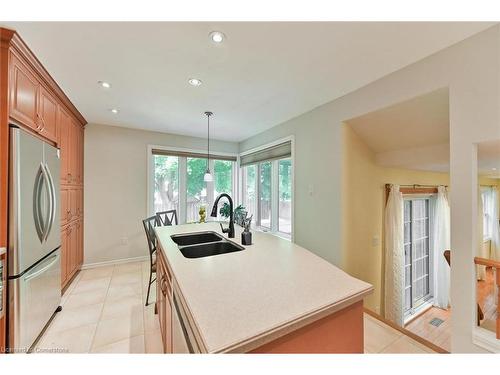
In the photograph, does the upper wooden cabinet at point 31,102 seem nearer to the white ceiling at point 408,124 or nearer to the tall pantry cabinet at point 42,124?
the tall pantry cabinet at point 42,124

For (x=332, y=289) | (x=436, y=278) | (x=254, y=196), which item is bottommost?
(x=436, y=278)

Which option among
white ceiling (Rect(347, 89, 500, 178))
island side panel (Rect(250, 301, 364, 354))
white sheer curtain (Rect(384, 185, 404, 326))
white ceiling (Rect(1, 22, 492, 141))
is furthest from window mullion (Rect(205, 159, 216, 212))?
island side panel (Rect(250, 301, 364, 354))

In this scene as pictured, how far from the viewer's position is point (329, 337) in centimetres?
87

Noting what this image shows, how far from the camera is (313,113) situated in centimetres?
277

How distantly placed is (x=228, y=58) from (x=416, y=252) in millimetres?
4283

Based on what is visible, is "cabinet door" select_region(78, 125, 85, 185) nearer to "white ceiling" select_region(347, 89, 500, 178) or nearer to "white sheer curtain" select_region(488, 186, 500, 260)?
"white ceiling" select_region(347, 89, 500, 178)

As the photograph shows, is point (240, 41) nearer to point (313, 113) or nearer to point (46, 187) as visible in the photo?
point (313, 113)

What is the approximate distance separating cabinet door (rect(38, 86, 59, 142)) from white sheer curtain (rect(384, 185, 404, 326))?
4.14m

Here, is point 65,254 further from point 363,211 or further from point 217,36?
point 363,211

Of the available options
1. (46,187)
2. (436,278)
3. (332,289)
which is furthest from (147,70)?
(436,278)

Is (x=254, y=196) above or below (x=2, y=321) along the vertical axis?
above

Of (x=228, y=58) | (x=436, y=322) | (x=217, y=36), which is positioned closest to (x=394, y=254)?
(x=436, y=322)

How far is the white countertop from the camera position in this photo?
2.19 feet
